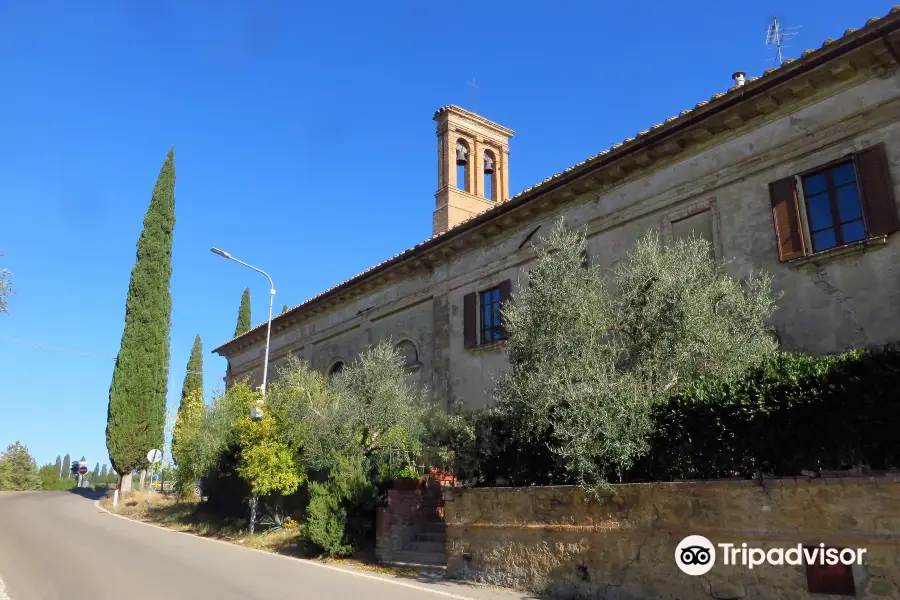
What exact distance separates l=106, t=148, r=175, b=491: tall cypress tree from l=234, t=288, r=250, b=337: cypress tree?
40.9 ft

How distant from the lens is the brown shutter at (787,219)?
1151 cm

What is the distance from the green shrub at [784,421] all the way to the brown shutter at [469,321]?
9.75 meters

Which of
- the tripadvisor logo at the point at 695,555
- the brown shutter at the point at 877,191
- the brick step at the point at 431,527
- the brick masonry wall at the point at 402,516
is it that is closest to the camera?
the tripadvisor logo at the point at 695,555

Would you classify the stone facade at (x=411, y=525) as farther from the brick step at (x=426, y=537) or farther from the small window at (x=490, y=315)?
the small window at (x=490, y=315)

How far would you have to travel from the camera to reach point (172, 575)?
11.2 m

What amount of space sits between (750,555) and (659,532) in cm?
108

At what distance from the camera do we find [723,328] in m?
9.55

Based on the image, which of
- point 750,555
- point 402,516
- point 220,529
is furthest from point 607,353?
point 220,529

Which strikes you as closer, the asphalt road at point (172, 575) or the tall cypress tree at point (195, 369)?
the asphalt road at point (172, 575)

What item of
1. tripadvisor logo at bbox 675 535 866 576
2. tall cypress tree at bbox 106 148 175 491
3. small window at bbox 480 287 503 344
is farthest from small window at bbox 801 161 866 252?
tall cypress tree at bbox 106 148 175 491

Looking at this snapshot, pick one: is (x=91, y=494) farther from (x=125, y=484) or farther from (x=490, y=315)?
(x=490, y=315)

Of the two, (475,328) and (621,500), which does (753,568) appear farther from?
(475,328)

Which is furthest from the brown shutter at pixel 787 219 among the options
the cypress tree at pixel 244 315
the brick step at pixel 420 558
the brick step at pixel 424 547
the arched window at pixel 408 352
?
the cypress tree at pixel 244 315

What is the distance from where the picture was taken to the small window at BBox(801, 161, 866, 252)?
1103 cm
